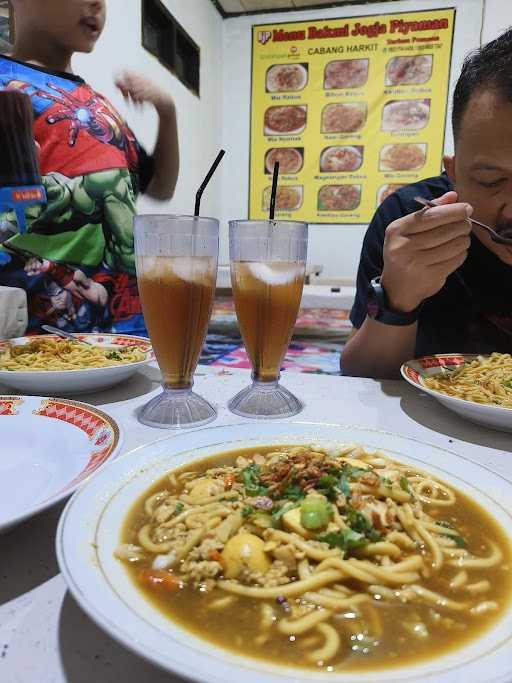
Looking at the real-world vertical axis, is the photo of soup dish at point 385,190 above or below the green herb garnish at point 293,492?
above

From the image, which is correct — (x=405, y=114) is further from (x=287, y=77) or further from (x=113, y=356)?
(x=113, y=356)

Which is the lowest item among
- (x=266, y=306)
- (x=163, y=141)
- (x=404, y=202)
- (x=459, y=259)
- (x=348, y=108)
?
(x=266, y=306)

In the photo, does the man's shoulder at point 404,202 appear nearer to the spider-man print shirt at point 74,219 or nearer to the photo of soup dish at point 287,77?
the spider-man print shirt at point 74,219

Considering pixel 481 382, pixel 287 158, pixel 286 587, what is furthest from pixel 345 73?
pixel 286 587

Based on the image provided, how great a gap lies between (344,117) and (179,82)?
1903mm

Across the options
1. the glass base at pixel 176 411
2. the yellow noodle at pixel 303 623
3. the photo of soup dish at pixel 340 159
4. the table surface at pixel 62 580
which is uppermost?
the photo of soup dish at pixel 340 159

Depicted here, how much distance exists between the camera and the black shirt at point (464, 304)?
77.7 inches

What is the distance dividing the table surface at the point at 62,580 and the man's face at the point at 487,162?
73cm

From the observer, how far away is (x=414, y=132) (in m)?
5.64

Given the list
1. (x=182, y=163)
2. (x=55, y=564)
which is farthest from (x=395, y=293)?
(x=182, y=163)

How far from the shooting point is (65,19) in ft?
8.18

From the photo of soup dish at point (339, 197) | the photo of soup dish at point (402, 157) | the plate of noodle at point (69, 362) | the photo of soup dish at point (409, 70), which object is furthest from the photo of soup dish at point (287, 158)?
the plate of noodle at point (69, 362)

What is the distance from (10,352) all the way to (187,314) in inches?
24.6

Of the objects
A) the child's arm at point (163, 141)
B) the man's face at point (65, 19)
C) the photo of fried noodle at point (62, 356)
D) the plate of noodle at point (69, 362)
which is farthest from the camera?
the child's arm at point (163, 141)
